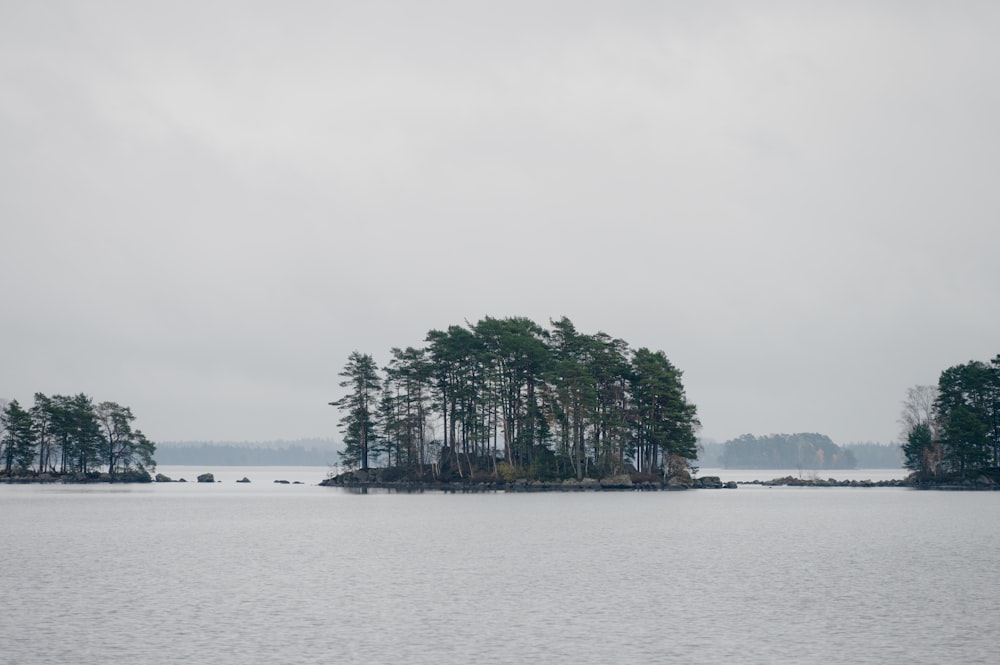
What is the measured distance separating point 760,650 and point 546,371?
318ft

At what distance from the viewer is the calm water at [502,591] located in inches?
1002

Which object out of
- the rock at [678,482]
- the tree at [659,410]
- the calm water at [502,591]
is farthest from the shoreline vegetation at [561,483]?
the calm water at [502,591]

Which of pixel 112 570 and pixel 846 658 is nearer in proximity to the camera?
pixel 846 658

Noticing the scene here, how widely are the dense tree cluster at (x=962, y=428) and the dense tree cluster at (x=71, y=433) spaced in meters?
120

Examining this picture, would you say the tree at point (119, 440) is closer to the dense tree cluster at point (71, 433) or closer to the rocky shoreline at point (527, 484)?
the dense tree cluster at point (71, 433)

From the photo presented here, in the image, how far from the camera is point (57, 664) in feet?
76.0

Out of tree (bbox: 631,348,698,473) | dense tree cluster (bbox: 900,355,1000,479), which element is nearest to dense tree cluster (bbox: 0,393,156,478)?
tree (bbox: 631,348,698,473)

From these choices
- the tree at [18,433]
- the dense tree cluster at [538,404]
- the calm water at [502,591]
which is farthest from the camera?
the tree at [18,433]

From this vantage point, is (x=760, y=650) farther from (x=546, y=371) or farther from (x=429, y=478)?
(x=429, y=478)

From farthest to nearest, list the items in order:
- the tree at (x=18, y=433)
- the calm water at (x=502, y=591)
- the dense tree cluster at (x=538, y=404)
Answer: the tree at (x=18, y=433) → the dense tree cluster at (x=538, y=404) → the calm water at (x=502, y=591)

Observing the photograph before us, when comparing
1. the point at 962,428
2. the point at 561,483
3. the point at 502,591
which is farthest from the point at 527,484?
the point at 502,591

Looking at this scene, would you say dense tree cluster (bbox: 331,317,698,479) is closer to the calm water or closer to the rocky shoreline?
the rocky shoreline

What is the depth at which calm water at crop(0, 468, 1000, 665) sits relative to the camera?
1002 inches

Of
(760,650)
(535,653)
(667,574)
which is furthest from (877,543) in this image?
(535,653)
